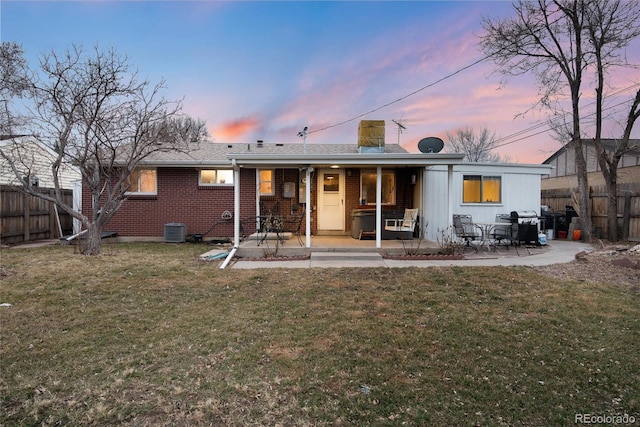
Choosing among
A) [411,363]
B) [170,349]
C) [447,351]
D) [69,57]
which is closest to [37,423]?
[170,349]

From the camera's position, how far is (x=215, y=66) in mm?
12727

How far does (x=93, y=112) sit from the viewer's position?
28.3 feet

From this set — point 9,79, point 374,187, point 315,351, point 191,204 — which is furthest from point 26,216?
point 315,351

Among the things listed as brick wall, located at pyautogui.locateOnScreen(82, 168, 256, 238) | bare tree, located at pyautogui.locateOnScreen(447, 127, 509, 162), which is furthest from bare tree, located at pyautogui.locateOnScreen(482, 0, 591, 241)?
bare tree, located at pyautogui.locateOnScreen(447, 127, 509, 162)

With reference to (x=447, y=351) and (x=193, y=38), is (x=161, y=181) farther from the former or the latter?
(x=447, y=351)

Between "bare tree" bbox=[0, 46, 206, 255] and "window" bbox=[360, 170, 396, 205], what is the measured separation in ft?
20.0

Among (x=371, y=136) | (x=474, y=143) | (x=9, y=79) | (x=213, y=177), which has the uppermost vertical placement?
(x=474, y=143)

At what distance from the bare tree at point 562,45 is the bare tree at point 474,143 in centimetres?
2522

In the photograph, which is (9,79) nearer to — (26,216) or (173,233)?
(26,216)

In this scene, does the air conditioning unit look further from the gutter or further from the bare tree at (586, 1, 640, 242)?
the bare tree at (586, 1, 640, 242)

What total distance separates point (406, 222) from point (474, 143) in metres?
32.7

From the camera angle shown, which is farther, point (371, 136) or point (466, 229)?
point (371, 136)

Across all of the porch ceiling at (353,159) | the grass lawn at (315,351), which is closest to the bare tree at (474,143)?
the porch ceiling at (353,159)

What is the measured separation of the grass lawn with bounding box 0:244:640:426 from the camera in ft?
8.68
